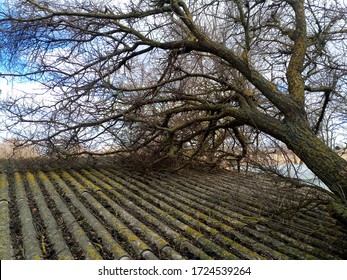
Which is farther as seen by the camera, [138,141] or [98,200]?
[138,141]

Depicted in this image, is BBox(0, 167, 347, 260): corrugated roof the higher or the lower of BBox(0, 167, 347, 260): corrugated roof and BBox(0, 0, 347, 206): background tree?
the lower

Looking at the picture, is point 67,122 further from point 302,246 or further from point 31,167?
point 302,246

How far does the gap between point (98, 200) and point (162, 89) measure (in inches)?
143

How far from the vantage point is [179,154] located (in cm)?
766

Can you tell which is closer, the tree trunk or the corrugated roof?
the corrugated roof

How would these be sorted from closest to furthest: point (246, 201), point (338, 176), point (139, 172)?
point (338, 176) < point (246, 201) < point (139, 172)

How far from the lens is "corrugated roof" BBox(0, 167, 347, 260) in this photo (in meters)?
3.08

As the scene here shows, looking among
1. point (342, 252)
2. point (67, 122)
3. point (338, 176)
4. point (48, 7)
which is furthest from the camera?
point (67, 122)

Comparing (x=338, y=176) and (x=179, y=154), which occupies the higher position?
(x=179, y=154)

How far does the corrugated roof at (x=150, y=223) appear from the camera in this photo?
3080 mm

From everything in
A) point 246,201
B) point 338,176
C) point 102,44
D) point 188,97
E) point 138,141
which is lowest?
point 246,201

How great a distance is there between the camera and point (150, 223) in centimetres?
389

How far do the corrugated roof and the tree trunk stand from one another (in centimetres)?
28

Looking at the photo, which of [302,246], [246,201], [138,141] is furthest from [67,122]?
[302,246]
